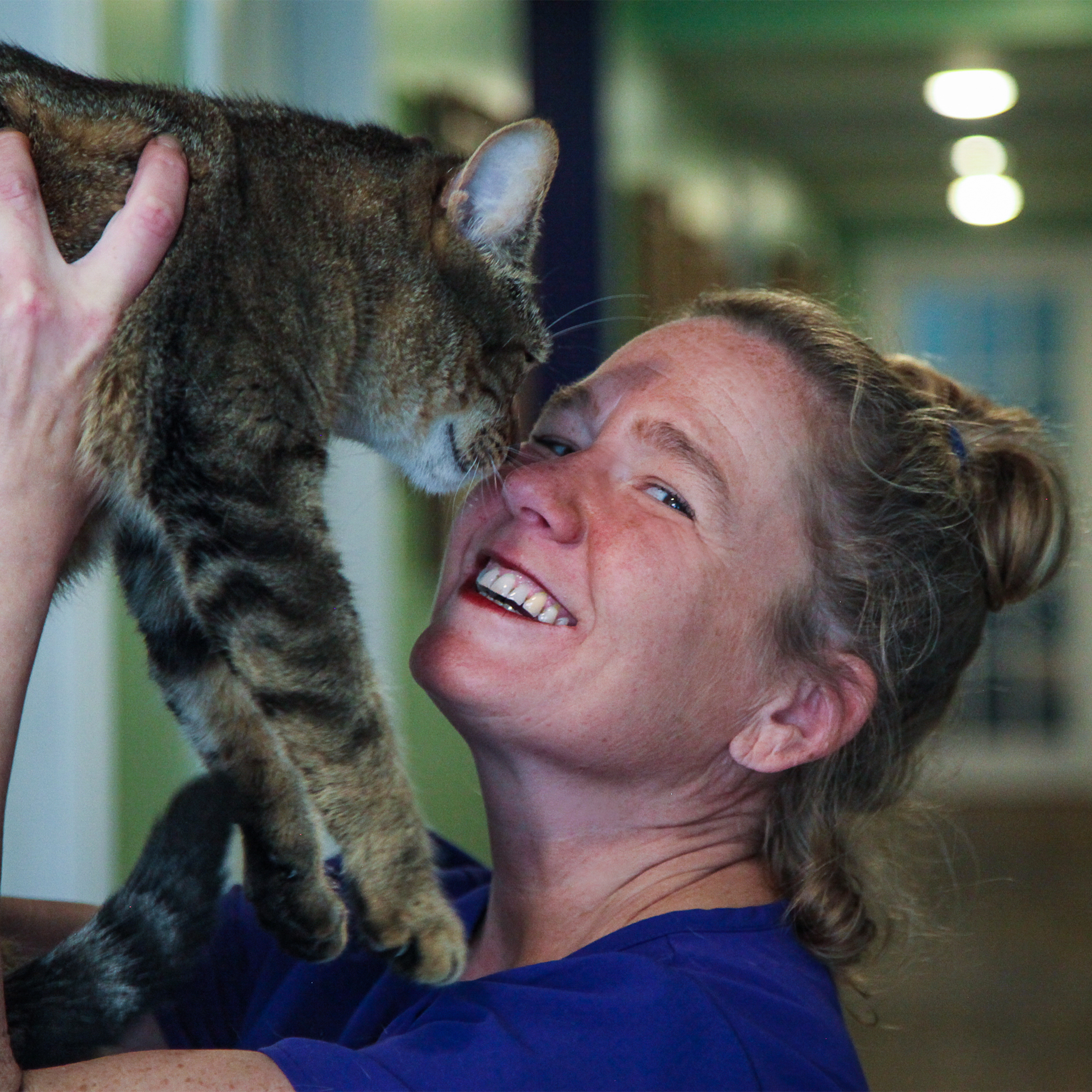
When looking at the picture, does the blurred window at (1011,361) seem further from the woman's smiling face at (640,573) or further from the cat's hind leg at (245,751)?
the cat's hind leg at (245,751)

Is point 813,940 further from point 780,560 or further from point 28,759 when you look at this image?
point 28,759

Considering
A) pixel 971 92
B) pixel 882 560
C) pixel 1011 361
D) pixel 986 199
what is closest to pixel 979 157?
pixel 986 199

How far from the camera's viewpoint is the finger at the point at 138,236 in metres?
1.07

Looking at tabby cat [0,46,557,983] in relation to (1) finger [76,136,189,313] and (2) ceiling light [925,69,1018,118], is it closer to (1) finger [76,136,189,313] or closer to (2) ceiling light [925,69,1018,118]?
(1) finger [76,136,189,313]

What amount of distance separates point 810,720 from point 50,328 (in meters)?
0.78

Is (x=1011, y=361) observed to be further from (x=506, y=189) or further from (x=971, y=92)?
(x=506, y=189)

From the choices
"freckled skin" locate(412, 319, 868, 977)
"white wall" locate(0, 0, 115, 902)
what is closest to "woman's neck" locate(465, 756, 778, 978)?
"freckled skin" locate(412, 319, 868, 977)

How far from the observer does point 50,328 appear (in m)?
1.04

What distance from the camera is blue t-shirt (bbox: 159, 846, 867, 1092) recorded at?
38.0 inches

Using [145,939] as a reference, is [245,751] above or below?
above

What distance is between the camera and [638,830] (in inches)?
50.3

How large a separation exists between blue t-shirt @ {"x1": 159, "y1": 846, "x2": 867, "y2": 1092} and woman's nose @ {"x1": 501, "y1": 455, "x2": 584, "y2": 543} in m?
0.36

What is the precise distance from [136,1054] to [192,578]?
15.8 inches

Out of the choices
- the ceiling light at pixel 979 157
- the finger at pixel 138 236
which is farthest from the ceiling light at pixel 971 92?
the finger at pixel 138 236
